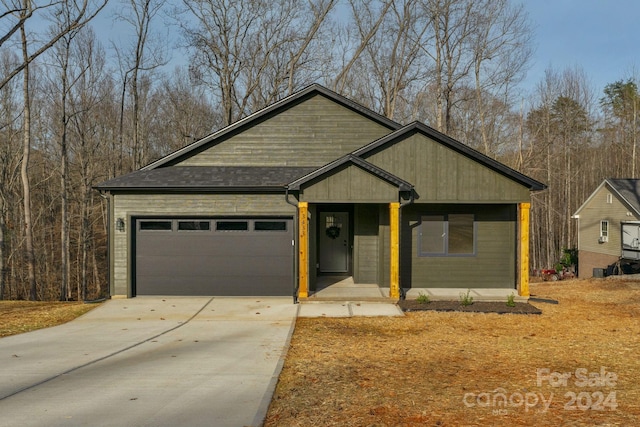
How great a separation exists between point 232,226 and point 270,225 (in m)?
1.06

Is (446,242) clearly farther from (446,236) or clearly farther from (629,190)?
(629,190)

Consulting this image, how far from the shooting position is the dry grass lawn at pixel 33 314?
1052 cm

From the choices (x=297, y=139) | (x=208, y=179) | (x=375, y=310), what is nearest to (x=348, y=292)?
(x=375, y=310)

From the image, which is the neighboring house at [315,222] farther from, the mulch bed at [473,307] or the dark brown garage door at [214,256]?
the mulch bed at [473,307]

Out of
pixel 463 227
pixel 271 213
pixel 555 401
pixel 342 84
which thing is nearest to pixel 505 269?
pixel 463 227

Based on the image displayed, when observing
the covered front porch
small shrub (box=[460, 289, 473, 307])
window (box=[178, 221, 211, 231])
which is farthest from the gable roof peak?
small shrub (box=[460, 289, 473, 307])

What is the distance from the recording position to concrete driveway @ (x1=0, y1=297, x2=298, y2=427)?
550 cm

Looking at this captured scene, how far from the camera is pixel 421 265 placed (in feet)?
46.0

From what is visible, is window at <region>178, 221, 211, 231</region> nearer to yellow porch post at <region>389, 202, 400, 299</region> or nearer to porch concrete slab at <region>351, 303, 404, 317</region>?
porch concrete slab at <region>351, 303, 404, 317</region>

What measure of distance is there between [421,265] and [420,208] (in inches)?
64.7

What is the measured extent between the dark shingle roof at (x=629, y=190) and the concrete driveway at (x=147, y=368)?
23201 millimetres

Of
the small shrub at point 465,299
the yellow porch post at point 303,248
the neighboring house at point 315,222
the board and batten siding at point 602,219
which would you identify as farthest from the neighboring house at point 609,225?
the yellow porch post at point 303,248

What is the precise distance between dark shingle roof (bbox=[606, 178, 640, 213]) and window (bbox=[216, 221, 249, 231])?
74.2 feet

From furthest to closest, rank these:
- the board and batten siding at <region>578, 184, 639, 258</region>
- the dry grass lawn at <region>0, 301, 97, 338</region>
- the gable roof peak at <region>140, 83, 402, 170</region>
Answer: the board and batten siding at <region>578, 184, 639, 258</region>, the gable roof peak at <region>140, 83, 402, 170</region>, the dry grass lawn at <region>0, 301, 97, 338</region>
